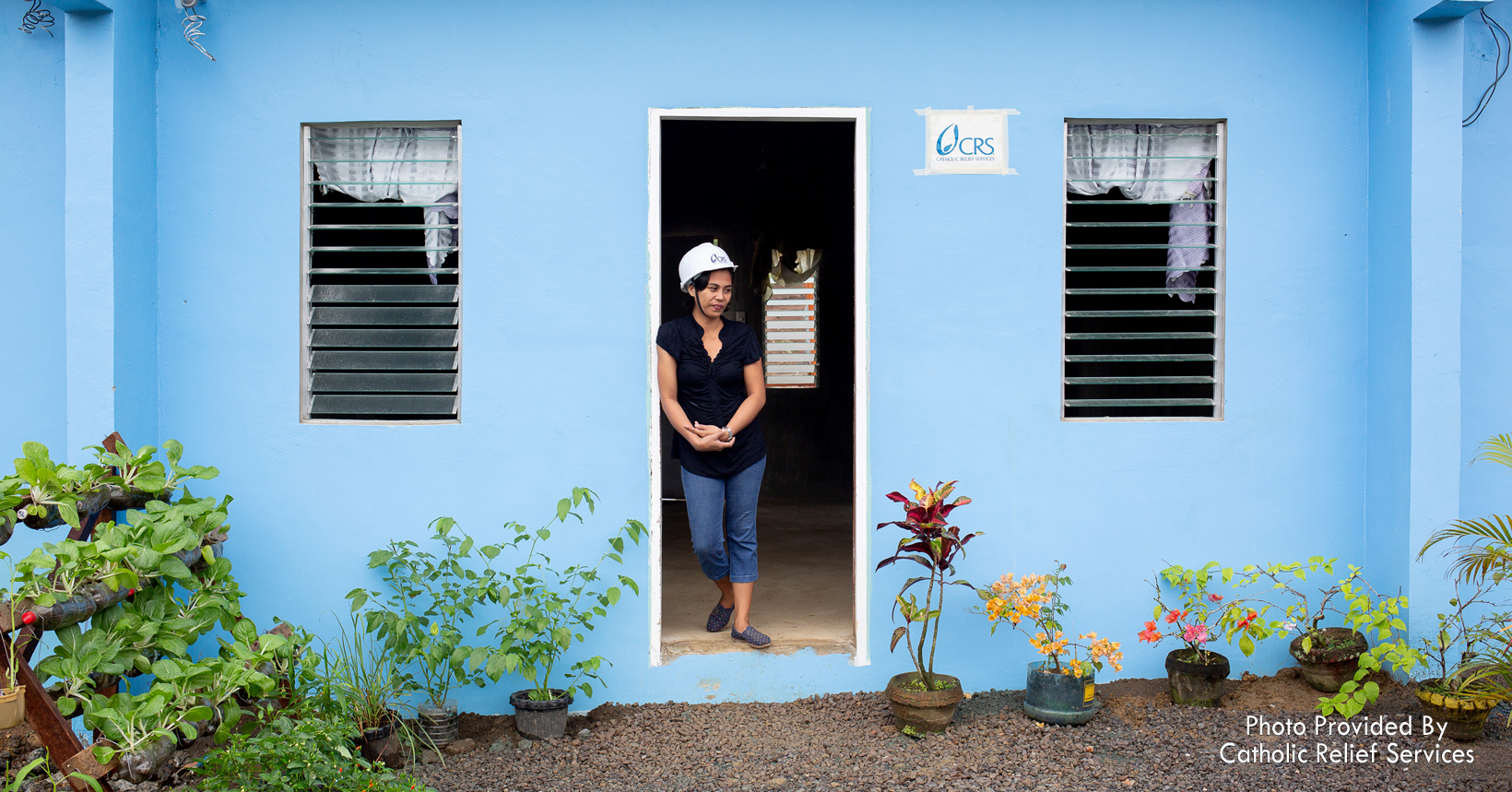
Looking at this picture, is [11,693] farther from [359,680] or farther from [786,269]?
[786,269]

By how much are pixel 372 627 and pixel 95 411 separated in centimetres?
140

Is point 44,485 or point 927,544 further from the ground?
point 44,485

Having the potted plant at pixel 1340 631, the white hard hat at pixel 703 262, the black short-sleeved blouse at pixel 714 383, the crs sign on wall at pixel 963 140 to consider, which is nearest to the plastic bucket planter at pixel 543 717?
Result: the black short-sleeved blouse at pixel 714 383

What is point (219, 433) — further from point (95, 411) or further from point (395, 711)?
point (395, 711)

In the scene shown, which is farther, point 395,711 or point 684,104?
point 684,104

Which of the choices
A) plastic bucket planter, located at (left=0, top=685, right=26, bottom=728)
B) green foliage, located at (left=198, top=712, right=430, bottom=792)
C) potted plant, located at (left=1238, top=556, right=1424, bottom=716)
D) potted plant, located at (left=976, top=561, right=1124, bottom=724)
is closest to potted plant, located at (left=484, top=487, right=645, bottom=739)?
green foliage, located at (left=198, top=712, right=430, bottom=792)

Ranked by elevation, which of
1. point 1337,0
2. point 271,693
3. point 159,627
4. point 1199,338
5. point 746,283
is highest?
point 1337,0

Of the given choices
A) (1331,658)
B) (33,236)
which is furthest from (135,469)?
(1331,658)

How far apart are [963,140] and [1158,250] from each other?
3.42 feet

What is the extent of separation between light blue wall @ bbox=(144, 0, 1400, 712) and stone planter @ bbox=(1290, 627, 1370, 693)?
0.70m

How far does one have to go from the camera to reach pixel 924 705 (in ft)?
12.0

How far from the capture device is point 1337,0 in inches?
163

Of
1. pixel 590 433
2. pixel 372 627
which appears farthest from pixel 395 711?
pixel 590 433

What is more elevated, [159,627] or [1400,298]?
[1400,298]
